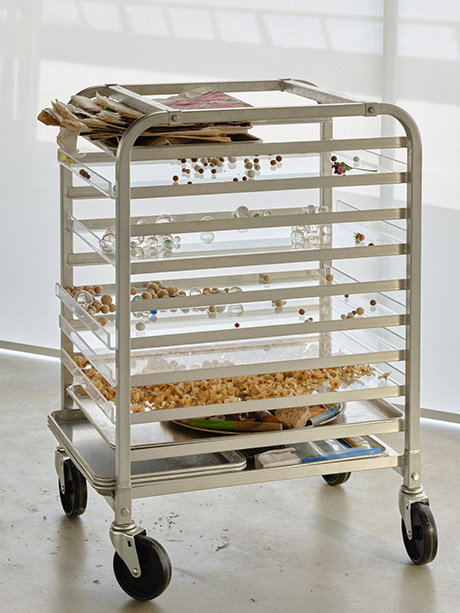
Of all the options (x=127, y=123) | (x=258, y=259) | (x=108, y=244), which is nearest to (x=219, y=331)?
(x=258, y=259)

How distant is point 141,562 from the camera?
262cm

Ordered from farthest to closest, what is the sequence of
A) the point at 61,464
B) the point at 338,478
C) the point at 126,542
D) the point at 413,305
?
the point at 338,478
the point at 61,464
the point at 413,305
the point at 126,542

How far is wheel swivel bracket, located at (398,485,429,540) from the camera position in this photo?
2.80 metres

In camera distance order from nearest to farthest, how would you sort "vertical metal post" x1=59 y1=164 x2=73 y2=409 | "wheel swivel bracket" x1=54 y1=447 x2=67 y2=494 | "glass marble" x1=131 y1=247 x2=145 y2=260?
1. "glass marble" x1=131 y1=247 x2=145 y2=260
2. "vertical metal post" x1=59 y1=164 x2=73 y2=409
3. "wheel swivel bracket" x1=54 y1=447 x2=67 y2=494

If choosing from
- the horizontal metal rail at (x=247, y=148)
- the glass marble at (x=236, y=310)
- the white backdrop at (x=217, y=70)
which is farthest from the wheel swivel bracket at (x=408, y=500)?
the white backdrop at (x=217, y=70)

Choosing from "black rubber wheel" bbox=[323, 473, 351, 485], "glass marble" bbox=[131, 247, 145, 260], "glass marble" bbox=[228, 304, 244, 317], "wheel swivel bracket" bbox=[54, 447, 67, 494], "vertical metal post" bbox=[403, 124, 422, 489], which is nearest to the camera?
"vertical metal post" bbox=[403, 124, 422, 489]

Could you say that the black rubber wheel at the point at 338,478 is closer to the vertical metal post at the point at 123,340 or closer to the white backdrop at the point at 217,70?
the white backdrop at the point at 217,70

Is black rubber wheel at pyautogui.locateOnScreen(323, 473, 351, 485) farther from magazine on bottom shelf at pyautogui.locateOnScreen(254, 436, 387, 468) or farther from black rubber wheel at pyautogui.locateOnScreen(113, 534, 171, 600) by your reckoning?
black rubber wheel at pyautogui.locateOnScreen(113, 534, 171, 600)

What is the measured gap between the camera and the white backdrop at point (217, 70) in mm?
3873

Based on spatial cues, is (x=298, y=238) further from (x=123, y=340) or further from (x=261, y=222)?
(x=123, y=340)

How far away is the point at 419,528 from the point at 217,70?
88.7 inches

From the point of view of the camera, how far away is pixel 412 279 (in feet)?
8.79

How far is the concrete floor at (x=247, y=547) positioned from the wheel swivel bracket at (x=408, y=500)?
116 mm

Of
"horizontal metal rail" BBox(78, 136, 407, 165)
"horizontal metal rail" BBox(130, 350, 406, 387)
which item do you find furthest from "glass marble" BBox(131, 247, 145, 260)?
"horizontal metal rail" BBox(130, 350, 406, 387)
